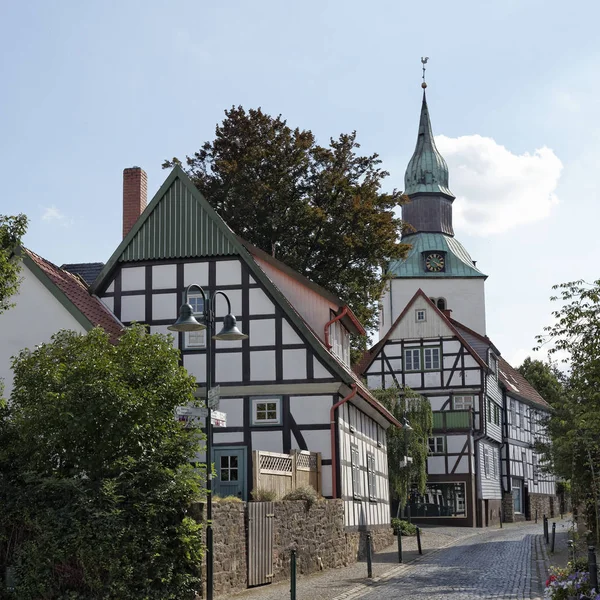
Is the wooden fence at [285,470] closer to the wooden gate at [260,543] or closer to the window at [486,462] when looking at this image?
the wooden gate at [260,543]

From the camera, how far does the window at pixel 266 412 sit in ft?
83.7

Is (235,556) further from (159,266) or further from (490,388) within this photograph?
(490,388)

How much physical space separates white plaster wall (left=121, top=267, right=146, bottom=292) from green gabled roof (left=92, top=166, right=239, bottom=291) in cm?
30

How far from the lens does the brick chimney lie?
31625mm

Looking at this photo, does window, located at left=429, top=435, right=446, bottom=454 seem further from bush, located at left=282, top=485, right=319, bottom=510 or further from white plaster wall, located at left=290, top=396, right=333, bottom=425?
bush, located at left=282, top=485, right=319, bottom=510

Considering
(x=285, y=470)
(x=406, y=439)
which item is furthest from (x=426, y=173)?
(x=285, y=470)

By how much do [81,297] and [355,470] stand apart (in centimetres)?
856

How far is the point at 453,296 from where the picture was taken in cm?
7856

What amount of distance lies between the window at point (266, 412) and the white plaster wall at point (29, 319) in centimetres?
470

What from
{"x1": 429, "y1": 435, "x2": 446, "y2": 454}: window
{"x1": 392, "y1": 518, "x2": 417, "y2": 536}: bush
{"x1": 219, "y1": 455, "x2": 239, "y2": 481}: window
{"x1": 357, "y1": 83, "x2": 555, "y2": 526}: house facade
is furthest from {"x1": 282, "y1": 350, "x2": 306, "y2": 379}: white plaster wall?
{"x1": 429, "y1": 435, "x2": 446, "y2": 454}: window

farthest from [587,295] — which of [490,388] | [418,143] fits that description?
[418,143]

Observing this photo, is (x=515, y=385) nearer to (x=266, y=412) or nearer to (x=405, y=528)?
(x=405, y=528)

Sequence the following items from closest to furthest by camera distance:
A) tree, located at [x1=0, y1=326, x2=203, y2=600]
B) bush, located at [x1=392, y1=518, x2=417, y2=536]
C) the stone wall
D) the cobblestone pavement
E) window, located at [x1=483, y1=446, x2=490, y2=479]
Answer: tree, located at [x1=0, y1=326, x2=203, y2=600]
the stone wall
the cobblestone pavement
bush, located at [x1=392, y1=518, x2=417, y2=536]
window, located at [x1=483, y1=446, x2=490, y2=479]

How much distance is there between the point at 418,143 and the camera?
8569cm
